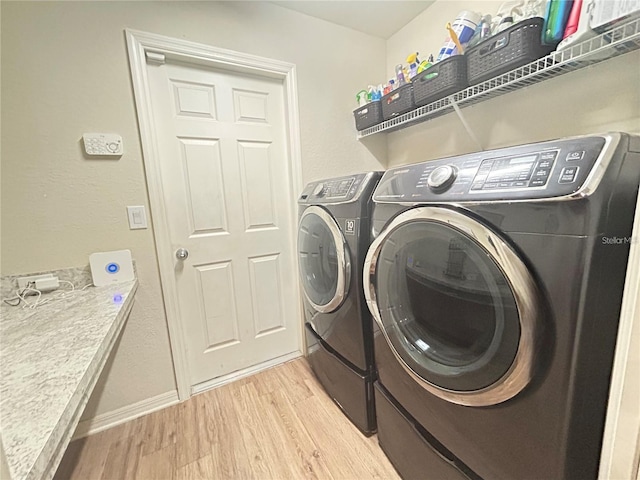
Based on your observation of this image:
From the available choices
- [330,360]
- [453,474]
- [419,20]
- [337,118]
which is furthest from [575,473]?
[419,20]

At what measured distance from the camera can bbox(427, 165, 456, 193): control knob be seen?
0.74m

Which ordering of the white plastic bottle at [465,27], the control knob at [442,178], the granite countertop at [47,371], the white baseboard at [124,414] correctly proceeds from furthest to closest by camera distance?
the white baseboard at [124,414] → the white plastic bottle at [465,27] → the control knob at [442,178] → the granite countertop at [47,371]

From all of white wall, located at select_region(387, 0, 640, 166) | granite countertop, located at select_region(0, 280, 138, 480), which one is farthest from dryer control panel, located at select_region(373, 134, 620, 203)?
granite countertop, located at select_region(0, 280, 138, 480)

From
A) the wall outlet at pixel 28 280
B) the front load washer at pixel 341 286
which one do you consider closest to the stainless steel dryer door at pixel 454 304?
the front load washer at pixel 341 286

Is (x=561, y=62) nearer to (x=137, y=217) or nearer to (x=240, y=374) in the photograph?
(x=137, y=217)

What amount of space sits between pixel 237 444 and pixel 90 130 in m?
1.61

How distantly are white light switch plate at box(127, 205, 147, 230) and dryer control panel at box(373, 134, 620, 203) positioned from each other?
4.18 ft

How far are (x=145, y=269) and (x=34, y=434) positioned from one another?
1.10 meters

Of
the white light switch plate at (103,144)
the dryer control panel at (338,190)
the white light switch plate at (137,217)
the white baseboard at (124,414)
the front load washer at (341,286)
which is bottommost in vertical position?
the white baseboard at (124,414)

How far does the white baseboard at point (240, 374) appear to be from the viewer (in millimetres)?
1676

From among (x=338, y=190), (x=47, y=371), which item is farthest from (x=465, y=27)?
(x=47, y=371)

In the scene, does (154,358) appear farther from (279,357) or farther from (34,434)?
(34,434)

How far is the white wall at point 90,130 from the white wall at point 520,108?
819mm

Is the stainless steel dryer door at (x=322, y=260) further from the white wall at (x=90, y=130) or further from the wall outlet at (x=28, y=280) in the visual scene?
the wall outlet at (x=28, y=280)
